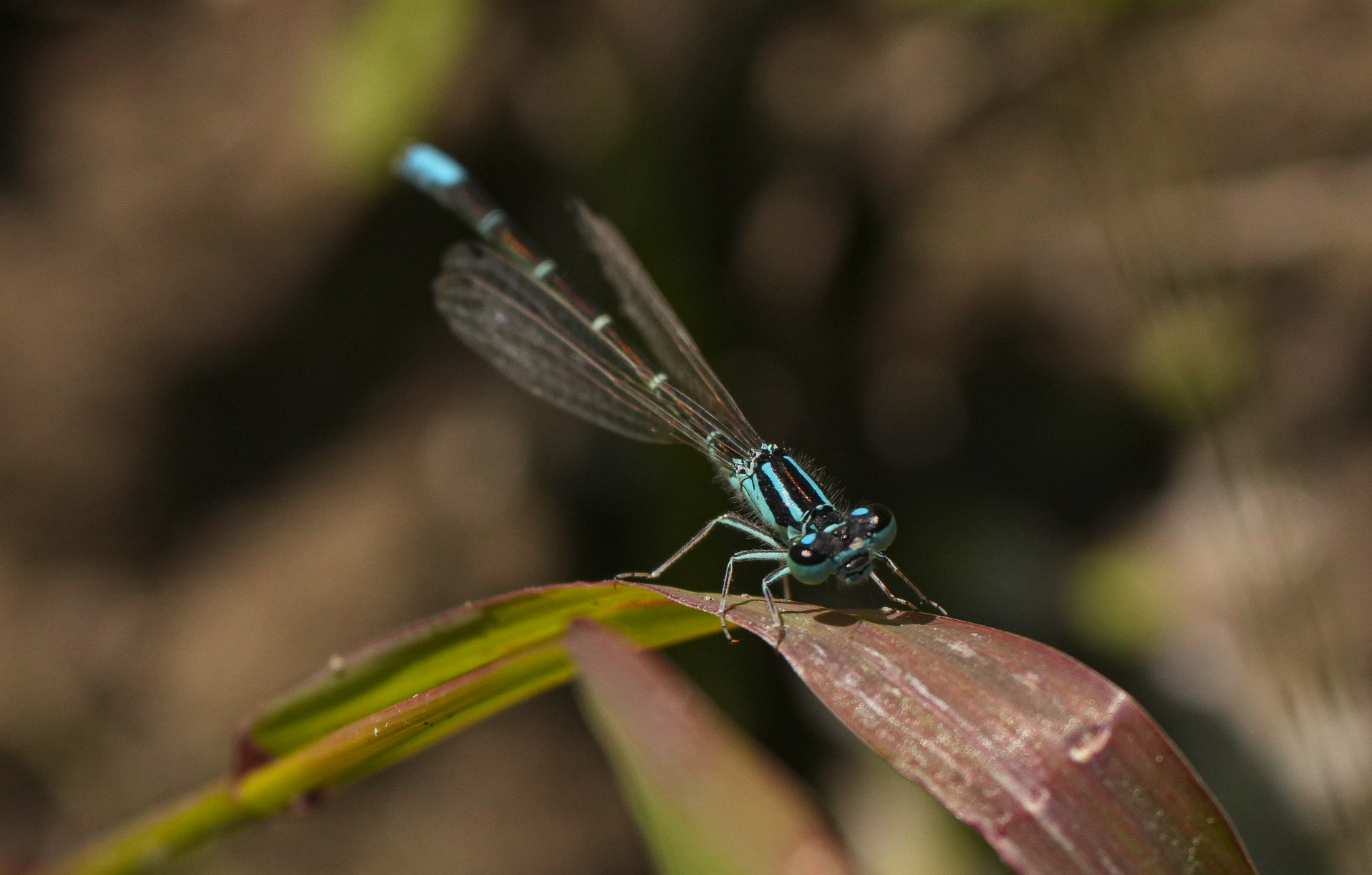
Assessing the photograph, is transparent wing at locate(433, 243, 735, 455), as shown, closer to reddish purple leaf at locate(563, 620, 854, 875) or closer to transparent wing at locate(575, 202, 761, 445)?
transparent wing at locate(575, 202, 761, 445)

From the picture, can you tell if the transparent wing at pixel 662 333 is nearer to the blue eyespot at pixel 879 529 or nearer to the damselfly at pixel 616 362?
the damselfly at pixel 616 362

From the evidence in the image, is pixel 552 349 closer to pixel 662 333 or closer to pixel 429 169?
pixel 662 333

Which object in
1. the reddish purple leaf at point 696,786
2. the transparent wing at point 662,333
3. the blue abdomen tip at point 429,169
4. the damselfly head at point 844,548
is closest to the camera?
the reddish purple leaf at point 696,786

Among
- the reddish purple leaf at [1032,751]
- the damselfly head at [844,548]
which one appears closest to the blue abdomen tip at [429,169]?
the damselfly head at [844,548]

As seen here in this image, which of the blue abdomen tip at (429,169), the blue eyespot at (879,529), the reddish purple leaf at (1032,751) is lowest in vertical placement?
the reddish purple leaf at (1032,751)

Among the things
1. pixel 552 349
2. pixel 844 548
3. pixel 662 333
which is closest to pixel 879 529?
pixel 844 548

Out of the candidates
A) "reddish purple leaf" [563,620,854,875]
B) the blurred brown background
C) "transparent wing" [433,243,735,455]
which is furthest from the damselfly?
"reddish purple leaf" [563,620,854,875]

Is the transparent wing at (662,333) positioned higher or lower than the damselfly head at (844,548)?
higher

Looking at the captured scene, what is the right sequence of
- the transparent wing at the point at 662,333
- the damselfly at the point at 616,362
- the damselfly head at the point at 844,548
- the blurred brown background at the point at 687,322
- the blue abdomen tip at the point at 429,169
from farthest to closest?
the blurred brown background at the point at 687,322 < the blue abdomen tip at the point at 429,169 < the transparent wing at the point at 662,333 < the damselfly at the point at 616,362 < the damselfly head at the point at 844,548
